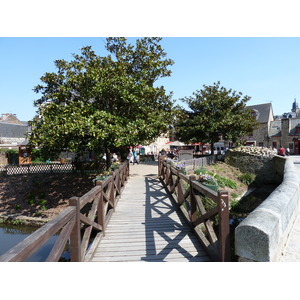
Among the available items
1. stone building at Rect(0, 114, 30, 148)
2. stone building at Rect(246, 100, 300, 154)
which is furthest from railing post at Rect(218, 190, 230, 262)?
stone building at Rect(246, 100, 300, 154)

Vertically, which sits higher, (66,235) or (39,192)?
(66,235)

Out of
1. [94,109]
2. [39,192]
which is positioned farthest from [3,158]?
[94,109]

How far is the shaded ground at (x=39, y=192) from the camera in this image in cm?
1207

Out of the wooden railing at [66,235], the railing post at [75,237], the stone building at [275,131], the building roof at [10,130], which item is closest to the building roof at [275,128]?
the stone building at [275,131]

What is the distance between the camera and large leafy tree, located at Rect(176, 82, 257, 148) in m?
17.5

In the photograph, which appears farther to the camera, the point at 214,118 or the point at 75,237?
the point at 214,118

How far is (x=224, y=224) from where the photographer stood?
2824mm

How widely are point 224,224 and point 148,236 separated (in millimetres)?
2016

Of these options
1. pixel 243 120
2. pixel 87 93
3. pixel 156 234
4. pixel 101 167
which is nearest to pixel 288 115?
pixel 243 120

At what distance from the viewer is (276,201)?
116 inches

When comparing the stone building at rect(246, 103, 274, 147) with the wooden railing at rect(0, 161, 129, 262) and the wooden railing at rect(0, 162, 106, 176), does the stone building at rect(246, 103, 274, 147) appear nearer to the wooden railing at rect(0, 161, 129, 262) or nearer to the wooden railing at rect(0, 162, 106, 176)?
the wooden railing at rect(0, 162, 106, 176)

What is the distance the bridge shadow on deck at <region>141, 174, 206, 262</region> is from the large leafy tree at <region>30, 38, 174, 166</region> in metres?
4.12

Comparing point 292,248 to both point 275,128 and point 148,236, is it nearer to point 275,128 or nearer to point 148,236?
point 148,236

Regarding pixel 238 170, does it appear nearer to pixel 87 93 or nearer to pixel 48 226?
pixel 87 93
